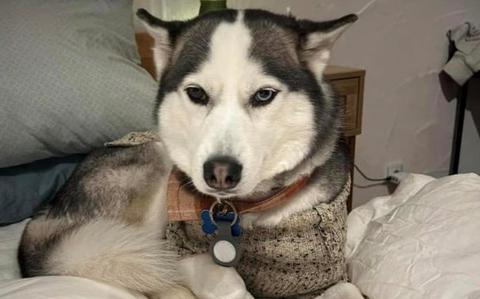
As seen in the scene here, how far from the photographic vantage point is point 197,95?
0.81 meters

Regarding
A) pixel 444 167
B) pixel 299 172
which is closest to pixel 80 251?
pixel 299 172

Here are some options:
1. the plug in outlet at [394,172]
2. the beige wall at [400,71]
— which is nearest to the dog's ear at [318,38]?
the beige wall at [400,71]

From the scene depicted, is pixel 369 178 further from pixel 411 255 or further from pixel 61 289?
pixel 61 289

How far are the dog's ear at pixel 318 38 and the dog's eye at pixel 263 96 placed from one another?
4.7 inches

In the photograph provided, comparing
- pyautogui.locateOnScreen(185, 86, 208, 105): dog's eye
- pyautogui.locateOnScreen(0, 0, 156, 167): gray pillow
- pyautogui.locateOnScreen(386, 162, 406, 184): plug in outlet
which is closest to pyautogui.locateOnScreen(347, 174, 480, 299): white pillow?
pyautogui.locateOnScreen(185, 86, 208, 105): dog's eye

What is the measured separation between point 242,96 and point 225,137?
89mm

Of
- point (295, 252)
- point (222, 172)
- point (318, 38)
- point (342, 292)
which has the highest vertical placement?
point (318, 38)

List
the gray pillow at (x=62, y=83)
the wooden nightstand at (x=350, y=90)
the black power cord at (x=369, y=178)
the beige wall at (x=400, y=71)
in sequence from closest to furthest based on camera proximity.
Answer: the gray pillow at (x=62, y=83) → the wooden nightstand at (x=350, y=90) → the beige wall at (x=400, y=71) → the black power cord at (x=369, y=178)

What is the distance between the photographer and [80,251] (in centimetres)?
85

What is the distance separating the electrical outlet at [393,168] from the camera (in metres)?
2.30

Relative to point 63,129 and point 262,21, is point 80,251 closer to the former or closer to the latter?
point 63,129

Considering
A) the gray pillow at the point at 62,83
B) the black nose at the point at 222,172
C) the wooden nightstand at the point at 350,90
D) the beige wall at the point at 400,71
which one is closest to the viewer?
the black nose at the point at 222,172

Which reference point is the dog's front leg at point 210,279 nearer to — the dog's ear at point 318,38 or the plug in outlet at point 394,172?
the dog's ear at point 318,38

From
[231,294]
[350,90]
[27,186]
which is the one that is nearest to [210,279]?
[231,294]
